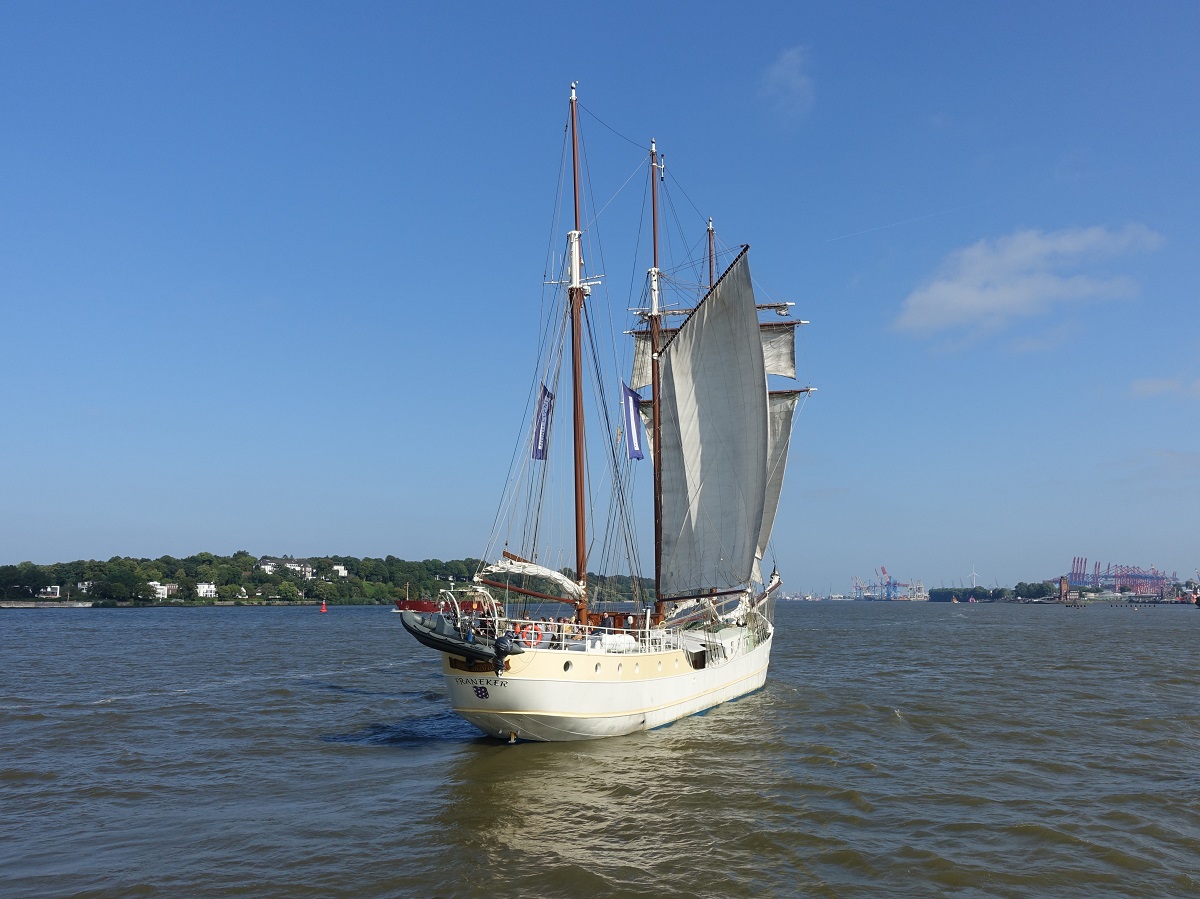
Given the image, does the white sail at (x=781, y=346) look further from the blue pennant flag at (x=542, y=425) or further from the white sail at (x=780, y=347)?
the blue pennant flag at (x=542, y=425)

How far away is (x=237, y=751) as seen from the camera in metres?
24.7

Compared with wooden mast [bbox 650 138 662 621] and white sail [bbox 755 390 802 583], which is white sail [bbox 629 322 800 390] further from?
wooden mast [bbox 650 138 662 621]

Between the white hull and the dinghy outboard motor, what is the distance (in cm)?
30

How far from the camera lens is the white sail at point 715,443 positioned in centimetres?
3462

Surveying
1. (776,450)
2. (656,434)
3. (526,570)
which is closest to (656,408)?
(656,434)

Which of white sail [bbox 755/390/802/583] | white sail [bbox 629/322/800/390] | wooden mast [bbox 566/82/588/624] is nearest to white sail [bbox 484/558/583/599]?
wooden mast [bbox 566/82/588/624]

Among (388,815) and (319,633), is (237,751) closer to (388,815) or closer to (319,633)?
(388,815)

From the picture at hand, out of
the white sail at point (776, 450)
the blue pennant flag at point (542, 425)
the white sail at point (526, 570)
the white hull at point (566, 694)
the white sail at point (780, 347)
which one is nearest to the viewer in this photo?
the white hull at point (566, 694)

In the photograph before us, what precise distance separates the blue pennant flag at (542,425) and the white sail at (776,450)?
839 inches

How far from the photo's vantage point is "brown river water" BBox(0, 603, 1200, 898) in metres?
14.5

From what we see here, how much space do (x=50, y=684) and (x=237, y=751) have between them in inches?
864

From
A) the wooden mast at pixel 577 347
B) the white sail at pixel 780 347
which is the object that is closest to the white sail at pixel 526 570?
the wooden mast at pixel 577 347

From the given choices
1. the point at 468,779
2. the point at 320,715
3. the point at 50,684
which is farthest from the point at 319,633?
the point at 468,779

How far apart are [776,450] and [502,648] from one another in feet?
117
